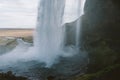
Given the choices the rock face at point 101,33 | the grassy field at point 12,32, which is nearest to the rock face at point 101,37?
the rock face at point 101,33

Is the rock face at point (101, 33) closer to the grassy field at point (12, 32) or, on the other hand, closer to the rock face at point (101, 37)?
the rock face at point (101, 37)

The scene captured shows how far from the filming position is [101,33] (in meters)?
25.8

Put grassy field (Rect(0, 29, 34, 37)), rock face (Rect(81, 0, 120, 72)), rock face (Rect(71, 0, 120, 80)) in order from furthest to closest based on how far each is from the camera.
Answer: grassy field (Rect(0, 29, 34, 37)) → rock face (Rect(81, 0, 120, 72)) → rock face (Rect(71, 0, 120, 80))

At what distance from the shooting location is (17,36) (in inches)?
Result: 1086

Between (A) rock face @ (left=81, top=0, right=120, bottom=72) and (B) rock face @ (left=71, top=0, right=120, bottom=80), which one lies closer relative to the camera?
(B) rock face @ (left=71, top=0, right=120, bottom=80)

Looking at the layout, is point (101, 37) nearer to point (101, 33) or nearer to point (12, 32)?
point (101, 33)

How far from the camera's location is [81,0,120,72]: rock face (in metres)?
20.6

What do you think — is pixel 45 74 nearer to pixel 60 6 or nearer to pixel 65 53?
pixel 65 53

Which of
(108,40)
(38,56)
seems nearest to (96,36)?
(108,40)

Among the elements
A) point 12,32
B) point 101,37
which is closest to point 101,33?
point 101,37

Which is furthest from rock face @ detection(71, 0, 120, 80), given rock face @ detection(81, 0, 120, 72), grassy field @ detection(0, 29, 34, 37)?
grassy field @ detection(0, 29, 34, 37)

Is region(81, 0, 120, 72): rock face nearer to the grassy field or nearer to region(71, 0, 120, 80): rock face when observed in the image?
region(71, 0, 120, 80): rock face

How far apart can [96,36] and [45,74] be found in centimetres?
914

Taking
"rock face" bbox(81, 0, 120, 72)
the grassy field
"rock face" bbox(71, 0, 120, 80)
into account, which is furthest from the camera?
the grassy field
